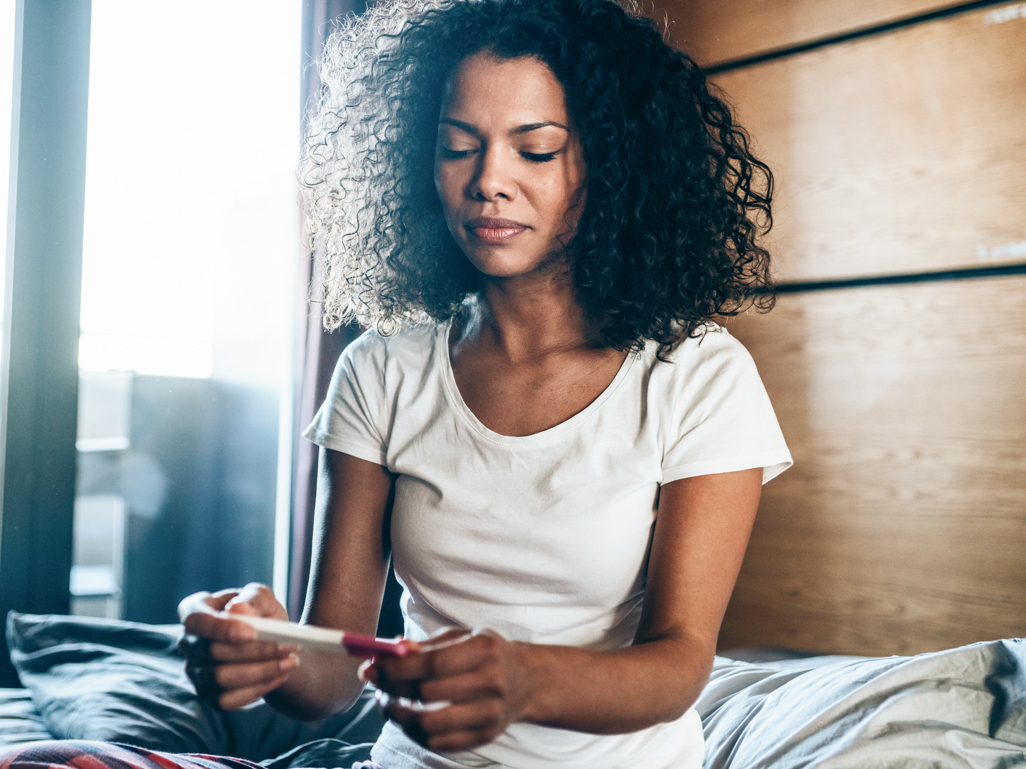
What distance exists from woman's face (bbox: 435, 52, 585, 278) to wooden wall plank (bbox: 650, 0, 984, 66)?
105cm

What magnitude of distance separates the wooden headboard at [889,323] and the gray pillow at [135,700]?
3.56 ft

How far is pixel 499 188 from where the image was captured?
0.93 m

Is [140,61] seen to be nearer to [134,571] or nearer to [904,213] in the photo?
[134,571]

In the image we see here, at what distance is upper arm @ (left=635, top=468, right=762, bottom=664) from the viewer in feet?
2.72

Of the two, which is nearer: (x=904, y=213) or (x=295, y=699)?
(x=295, y=699)

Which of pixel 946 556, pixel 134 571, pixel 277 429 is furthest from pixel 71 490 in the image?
pixel 946 556

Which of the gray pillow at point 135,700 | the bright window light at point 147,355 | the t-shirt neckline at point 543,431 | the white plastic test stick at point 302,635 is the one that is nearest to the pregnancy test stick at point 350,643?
the white plastic test stick at point 302,635

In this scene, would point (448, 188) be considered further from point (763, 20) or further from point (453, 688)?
point (763, 20)

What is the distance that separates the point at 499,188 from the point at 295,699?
2.04 feet

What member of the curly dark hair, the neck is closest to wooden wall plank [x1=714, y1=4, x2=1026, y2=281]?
the curly dark hair

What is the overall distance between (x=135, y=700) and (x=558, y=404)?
0.96m

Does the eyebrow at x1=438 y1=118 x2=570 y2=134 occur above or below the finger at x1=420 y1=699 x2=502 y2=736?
above

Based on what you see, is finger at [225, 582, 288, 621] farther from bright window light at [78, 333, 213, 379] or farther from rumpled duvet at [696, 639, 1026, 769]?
bright window light at [78, 333, 213, 379]

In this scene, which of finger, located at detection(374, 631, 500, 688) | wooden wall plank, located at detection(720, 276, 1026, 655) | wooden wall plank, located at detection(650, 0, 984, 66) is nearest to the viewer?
finger, located at detection(374, 631, 500, 688)
